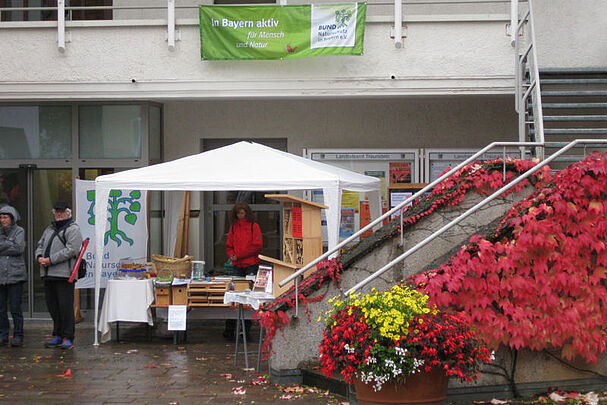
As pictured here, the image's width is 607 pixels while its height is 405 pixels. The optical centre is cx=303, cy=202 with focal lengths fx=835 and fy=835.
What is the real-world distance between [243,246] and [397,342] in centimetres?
554

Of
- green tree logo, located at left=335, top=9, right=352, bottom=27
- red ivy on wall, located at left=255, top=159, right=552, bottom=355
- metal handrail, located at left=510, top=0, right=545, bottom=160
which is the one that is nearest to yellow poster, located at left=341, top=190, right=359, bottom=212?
green tree logo, located at left=335, top=9, right=352, bottom=27

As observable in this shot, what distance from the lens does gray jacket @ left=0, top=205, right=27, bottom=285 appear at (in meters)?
10.7

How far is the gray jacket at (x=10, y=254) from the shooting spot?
10.7m

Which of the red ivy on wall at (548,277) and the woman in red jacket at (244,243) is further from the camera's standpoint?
the woman in red jacket at (244,243)

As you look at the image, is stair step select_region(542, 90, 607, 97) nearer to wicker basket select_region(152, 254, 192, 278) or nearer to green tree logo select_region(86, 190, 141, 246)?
wicker basket select_region(152, 254, 192, 278)

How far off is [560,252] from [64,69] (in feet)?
26.4

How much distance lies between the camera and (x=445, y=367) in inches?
245

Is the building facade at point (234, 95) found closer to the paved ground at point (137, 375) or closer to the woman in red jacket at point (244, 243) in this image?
the woman in red jacket at point (244, 243)

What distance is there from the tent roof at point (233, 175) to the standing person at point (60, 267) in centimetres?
74

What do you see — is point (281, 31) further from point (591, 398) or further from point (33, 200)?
point (591, 398)

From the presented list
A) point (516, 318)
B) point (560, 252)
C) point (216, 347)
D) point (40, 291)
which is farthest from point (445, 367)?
point (40, 291)

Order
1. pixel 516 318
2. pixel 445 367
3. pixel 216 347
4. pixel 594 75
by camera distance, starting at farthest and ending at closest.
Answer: pixel 594 75 → pixel 216 347 → pixel 516 318 → pixel 445 367

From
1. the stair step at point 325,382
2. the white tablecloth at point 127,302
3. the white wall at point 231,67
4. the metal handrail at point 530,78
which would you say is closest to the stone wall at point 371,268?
the stair step at point 325,382

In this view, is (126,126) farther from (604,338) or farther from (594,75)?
(604,338)
